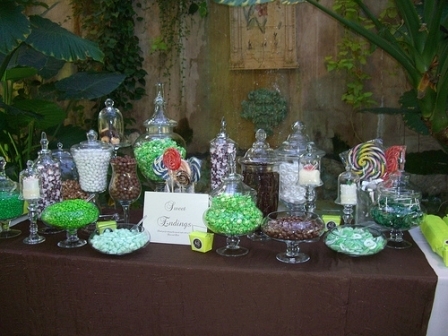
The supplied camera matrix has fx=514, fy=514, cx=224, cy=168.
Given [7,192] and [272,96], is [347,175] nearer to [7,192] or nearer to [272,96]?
[7,192]

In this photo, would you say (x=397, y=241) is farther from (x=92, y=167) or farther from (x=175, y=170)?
(x=92, y=167)

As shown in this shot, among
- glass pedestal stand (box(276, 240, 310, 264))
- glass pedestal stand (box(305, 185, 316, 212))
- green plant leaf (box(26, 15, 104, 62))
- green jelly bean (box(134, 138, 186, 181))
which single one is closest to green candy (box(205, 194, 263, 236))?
glass pedestal stand (box(276, 240, 310, 264))

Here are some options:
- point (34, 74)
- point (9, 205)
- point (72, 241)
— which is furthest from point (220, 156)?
point (34, 74)

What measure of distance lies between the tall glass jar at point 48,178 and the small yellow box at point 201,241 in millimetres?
536

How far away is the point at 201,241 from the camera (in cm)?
149

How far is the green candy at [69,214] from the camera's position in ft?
5.14

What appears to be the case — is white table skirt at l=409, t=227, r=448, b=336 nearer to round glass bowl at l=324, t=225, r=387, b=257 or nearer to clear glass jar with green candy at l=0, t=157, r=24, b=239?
round glass bowl at l=324, t=225, r=387, b=257

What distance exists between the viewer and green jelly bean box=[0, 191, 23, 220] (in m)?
1.67

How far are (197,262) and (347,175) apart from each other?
54cm

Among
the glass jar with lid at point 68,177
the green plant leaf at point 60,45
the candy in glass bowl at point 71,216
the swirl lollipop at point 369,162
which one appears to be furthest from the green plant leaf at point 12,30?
the swirl lollipop at point 369,162

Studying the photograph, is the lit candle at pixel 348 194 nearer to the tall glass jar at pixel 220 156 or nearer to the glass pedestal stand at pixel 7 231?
the tall glass jar at pixel 220 156

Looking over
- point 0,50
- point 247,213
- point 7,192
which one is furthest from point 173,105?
point 247,213

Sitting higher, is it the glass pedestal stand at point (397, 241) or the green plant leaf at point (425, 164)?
the glass pedestal stand at point (397, 241)

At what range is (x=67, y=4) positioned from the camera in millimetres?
4250
